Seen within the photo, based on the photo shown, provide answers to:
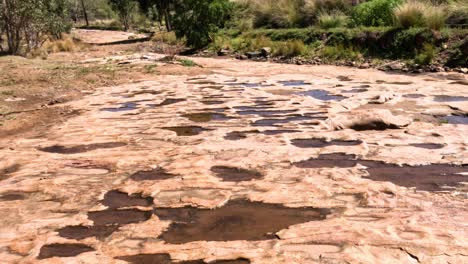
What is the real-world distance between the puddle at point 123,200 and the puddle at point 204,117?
10.1ft

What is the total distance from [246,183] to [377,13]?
1270 cm

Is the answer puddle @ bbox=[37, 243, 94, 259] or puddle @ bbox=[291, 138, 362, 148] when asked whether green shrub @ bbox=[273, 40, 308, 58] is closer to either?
puddle @ bbox=[291, 138, 362, 148]

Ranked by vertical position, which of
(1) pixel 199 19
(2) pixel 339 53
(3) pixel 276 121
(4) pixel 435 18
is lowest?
(3) pixel 276 121

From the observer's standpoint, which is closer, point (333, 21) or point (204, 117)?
point (204, 117)

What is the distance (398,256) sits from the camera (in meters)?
3.33

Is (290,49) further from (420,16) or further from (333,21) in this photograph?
(420,16)

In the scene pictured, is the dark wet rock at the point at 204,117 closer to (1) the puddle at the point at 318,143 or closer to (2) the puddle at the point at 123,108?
(2) the puddle at the point at 123,108

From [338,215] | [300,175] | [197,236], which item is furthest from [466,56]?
[197,236]

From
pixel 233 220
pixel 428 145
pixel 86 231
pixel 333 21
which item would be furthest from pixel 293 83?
pixel 86 231

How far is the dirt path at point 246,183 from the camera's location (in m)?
3.62

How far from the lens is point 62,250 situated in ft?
12.2

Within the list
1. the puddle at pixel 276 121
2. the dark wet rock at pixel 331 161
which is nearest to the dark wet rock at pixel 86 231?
the dark wet rock at pixel 331 161

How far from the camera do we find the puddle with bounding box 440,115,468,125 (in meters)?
6.90

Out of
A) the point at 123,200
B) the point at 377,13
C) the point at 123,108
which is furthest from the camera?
the point at 377,13
